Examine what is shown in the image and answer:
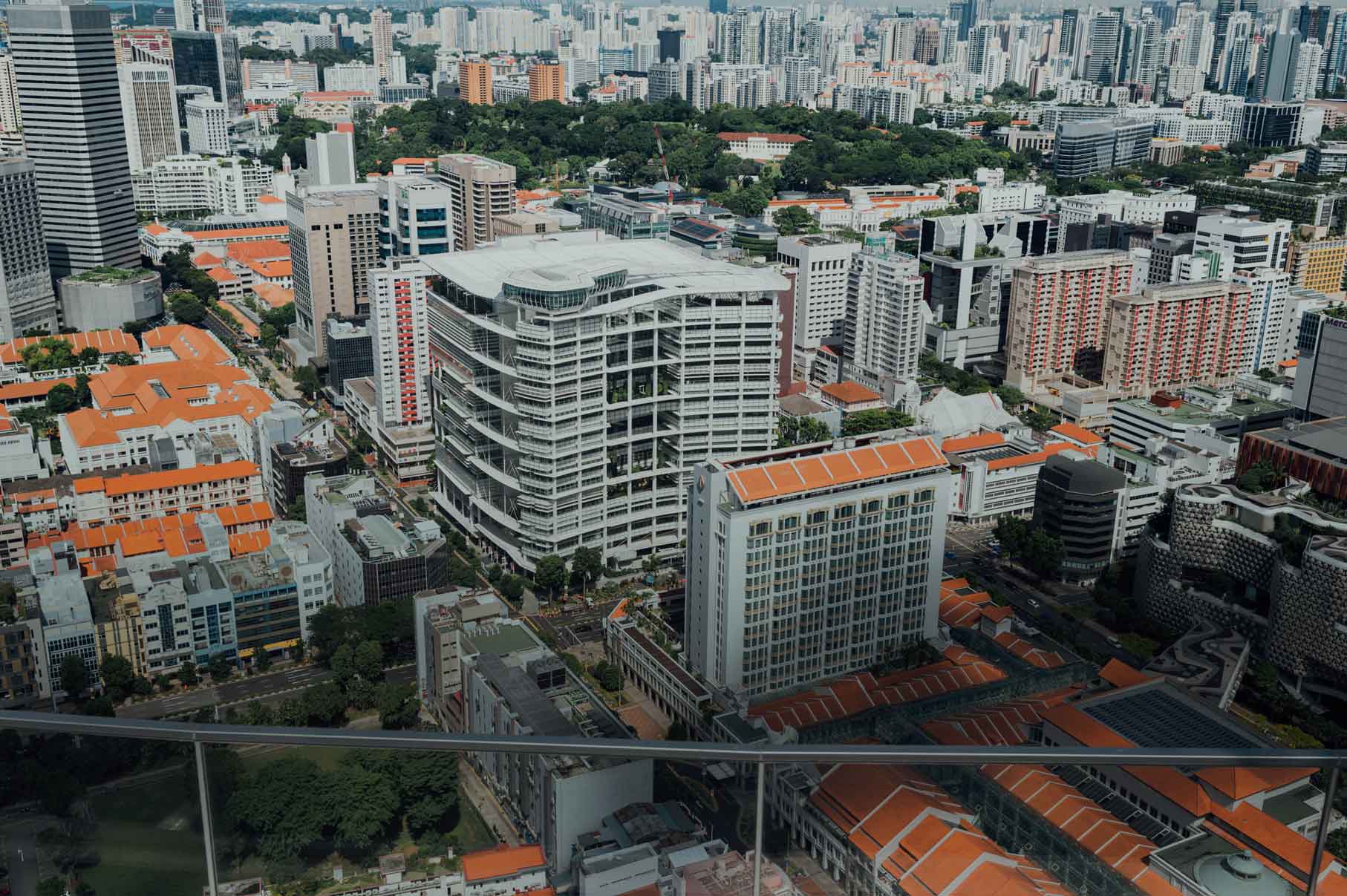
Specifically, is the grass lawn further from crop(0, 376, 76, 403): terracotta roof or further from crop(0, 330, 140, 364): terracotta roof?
crop(0, 330, 140, 364): terracotta roof

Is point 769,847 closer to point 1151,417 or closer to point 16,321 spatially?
point 1151,417

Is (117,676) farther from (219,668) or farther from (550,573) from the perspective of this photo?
(550,573)

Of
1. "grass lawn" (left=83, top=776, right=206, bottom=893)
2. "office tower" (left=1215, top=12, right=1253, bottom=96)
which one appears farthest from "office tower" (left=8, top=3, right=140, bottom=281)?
"office tower" (left=1215, top=12, right=1253, bottom=96)

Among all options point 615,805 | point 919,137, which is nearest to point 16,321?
point 615,805

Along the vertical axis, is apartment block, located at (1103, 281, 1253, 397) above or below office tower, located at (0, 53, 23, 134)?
below

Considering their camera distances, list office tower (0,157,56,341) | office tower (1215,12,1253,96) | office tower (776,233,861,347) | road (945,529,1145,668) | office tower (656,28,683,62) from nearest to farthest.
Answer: road (945,529,1145,668), office tower (776,233,861,347), office tower (0,157,56,341), office tower (1215,12,1253,96), office tower (656,28,683,62)

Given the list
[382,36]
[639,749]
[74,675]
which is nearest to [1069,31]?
[382,36]

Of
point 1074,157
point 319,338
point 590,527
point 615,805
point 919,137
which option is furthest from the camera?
point 919,137
